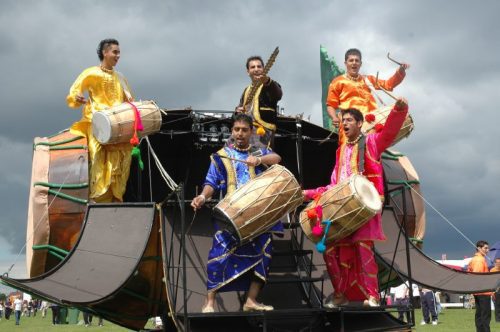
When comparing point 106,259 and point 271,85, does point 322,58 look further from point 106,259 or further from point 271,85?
point 106,259

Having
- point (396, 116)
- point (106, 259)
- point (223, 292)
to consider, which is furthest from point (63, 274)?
point (396, 116)

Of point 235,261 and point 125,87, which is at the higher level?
point 125,87

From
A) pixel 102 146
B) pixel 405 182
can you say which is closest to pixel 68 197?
pixel 102 146

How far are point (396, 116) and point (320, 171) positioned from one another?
11.1 ft

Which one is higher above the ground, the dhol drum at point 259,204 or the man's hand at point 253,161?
the man's hand at point 253,161

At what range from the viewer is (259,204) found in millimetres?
5277

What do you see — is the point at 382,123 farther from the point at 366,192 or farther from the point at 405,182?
the point at 366,192

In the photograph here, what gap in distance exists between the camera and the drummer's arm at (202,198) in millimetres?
5372

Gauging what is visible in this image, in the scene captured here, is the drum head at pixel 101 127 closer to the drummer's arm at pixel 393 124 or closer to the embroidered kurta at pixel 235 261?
the embroidered kurta at pixel 235 261

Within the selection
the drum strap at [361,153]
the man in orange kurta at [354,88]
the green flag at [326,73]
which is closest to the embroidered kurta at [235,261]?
the drum strap at [361,153]

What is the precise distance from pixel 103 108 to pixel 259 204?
2.46 meters

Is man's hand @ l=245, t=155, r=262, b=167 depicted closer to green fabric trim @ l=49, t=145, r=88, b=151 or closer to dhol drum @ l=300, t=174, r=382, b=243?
dhol drum @ l=300, t=174, r=382, b=243

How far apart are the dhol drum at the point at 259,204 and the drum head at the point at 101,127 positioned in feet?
5.30

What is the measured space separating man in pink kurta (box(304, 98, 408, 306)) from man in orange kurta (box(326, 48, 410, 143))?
161cm
